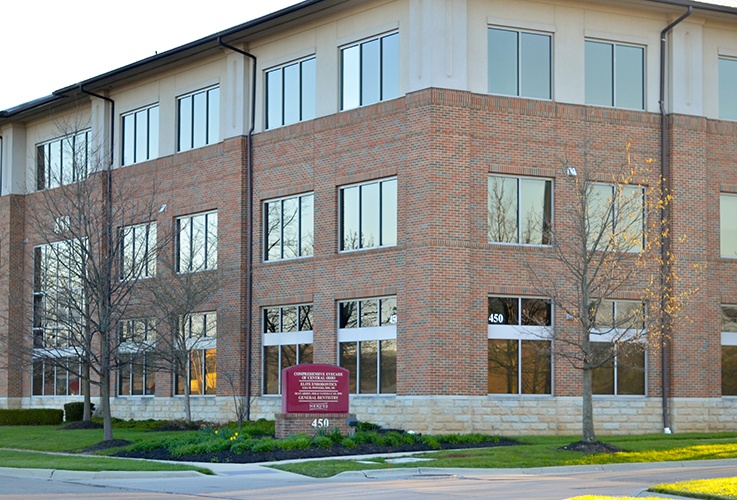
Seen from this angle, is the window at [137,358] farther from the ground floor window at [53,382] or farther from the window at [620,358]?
the window at [620,358]

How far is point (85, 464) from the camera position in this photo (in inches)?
967

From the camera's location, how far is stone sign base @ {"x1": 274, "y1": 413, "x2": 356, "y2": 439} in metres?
28.7

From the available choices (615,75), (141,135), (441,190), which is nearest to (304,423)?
(441,190)

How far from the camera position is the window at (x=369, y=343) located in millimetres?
33688

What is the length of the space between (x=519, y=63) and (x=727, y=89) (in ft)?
24.6

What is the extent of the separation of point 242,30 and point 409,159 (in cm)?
881

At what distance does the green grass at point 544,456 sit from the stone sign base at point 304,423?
3.06m

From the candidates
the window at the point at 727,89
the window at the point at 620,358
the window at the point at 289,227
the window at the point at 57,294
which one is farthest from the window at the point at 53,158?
the window at the point at 727,89

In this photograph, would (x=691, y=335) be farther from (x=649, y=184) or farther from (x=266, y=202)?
(x=266, y=202)

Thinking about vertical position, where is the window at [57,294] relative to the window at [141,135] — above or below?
below

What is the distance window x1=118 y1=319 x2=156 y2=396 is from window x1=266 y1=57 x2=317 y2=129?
27.4ft

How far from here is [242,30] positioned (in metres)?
38.2

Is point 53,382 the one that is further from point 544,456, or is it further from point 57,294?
point 544,456

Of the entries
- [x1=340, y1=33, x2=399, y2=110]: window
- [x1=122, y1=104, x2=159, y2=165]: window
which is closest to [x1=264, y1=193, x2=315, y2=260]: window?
[x1=340, y1=33, x2=399, y2=110]: window
